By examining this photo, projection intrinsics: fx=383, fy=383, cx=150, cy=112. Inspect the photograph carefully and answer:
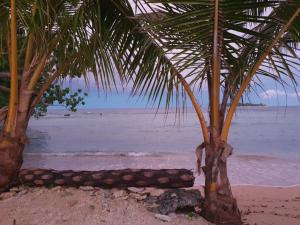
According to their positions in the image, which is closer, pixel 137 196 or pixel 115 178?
pixel 137 196

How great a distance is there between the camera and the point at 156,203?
4020 millimetres

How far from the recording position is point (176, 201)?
3.92 meters

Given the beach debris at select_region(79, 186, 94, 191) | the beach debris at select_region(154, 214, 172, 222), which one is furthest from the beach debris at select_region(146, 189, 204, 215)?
the beach debris at select_region(79, 186, 94, 191)

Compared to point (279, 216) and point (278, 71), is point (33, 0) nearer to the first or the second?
point (278, 71)

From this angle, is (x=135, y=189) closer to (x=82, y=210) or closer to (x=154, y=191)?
(x=154, y=191)

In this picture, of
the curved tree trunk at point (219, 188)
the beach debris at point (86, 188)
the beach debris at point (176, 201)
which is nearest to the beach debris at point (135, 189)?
the beach debris at point (176, 201)

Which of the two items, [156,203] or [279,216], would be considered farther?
[279,216]

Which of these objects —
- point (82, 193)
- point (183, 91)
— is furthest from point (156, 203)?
point (183, 91)

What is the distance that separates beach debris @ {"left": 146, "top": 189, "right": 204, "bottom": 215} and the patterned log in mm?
244

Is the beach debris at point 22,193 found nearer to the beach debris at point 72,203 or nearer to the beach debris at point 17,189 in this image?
the beach debris at point 17,189

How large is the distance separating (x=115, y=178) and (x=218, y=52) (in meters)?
1.95

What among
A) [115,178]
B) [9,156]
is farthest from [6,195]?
[115,178]

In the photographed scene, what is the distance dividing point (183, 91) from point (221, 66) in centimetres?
52

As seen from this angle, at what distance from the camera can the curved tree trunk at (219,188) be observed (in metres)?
3.53
